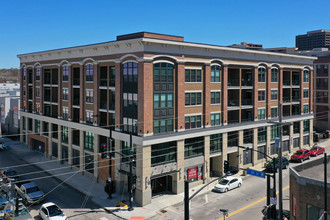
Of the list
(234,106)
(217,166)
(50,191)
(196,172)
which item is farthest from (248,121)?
(50,191)

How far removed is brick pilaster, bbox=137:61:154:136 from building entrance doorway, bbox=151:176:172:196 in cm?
653

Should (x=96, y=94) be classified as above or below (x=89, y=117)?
above

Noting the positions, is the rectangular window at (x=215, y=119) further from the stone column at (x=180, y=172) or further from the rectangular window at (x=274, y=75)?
the rectangular window at (x=274, y=75)

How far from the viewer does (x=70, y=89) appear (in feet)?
159

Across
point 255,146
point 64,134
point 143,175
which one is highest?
point 64,134

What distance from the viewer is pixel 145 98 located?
34.7 m

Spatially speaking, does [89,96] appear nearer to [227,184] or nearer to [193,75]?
[193,75]

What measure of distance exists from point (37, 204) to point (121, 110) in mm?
13802

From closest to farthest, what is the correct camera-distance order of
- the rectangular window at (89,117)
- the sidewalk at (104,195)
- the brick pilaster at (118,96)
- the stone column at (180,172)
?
1. the sidewalk at (104,195)
2. the stone column at (180,172)
3. the brick pilaster at (118,96)
4. the rectangular window at (89,117)

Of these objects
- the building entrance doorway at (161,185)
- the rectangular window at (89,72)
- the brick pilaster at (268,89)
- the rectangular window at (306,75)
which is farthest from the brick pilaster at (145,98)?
the rectangular window at (306,75)

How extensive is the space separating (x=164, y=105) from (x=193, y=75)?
6069 mm

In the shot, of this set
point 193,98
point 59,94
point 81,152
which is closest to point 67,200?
point 81,152

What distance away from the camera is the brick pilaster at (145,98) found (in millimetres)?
34625

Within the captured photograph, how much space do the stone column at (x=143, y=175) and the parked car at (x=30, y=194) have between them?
1055 centimetres
